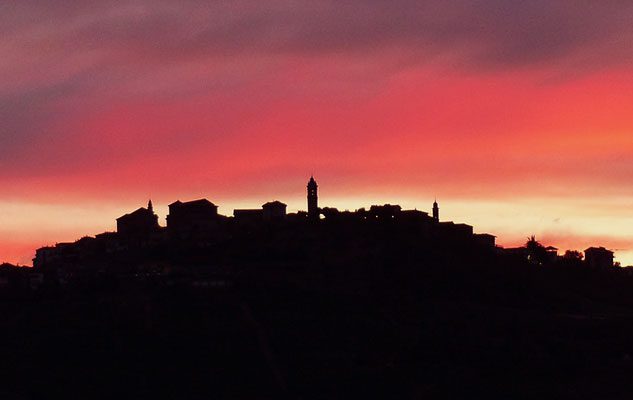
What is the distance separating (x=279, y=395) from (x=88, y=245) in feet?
322

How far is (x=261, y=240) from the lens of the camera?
160750mm

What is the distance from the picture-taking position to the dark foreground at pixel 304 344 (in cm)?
10988

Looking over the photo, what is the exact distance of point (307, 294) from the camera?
135 meters

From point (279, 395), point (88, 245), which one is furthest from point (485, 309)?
point (88, 245)

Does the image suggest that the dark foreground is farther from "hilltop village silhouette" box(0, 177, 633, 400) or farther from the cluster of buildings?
the cluster of buildings

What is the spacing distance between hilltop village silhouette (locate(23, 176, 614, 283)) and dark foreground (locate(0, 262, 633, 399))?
11.0 meters

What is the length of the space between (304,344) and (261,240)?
141 feet

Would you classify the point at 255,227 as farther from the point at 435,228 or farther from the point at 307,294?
the point at 307,294

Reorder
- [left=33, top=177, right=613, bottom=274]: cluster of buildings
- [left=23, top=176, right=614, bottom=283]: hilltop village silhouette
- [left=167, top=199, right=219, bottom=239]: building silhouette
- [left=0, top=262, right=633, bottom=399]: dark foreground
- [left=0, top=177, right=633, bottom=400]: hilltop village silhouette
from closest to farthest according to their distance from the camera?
[left=0, top=262, right=633, bottom=399]: dark foreground, [left=0, top=177, right=633, bottom=400]: hilltop village silhouette, [left=23, top=176, right=614, bottom=283]: hilltop village silhouette, [left=33, top=177, right=613, bottom=274]: cluster of buildings, [left=167, top=199, right=219, bottom=239]: building silhouette

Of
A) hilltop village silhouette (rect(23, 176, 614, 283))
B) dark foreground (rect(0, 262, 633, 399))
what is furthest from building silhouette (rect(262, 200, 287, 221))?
dark foreground (rect(0, 262, 633, 399))

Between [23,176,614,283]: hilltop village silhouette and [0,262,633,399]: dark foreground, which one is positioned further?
[23,176,614,283]: hilltop village silhouette

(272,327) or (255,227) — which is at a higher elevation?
(255,227)

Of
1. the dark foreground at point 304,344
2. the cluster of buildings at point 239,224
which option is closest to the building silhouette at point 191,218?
the cluster of buildings at point 239,224

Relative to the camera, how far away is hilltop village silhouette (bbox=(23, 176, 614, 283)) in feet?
495
